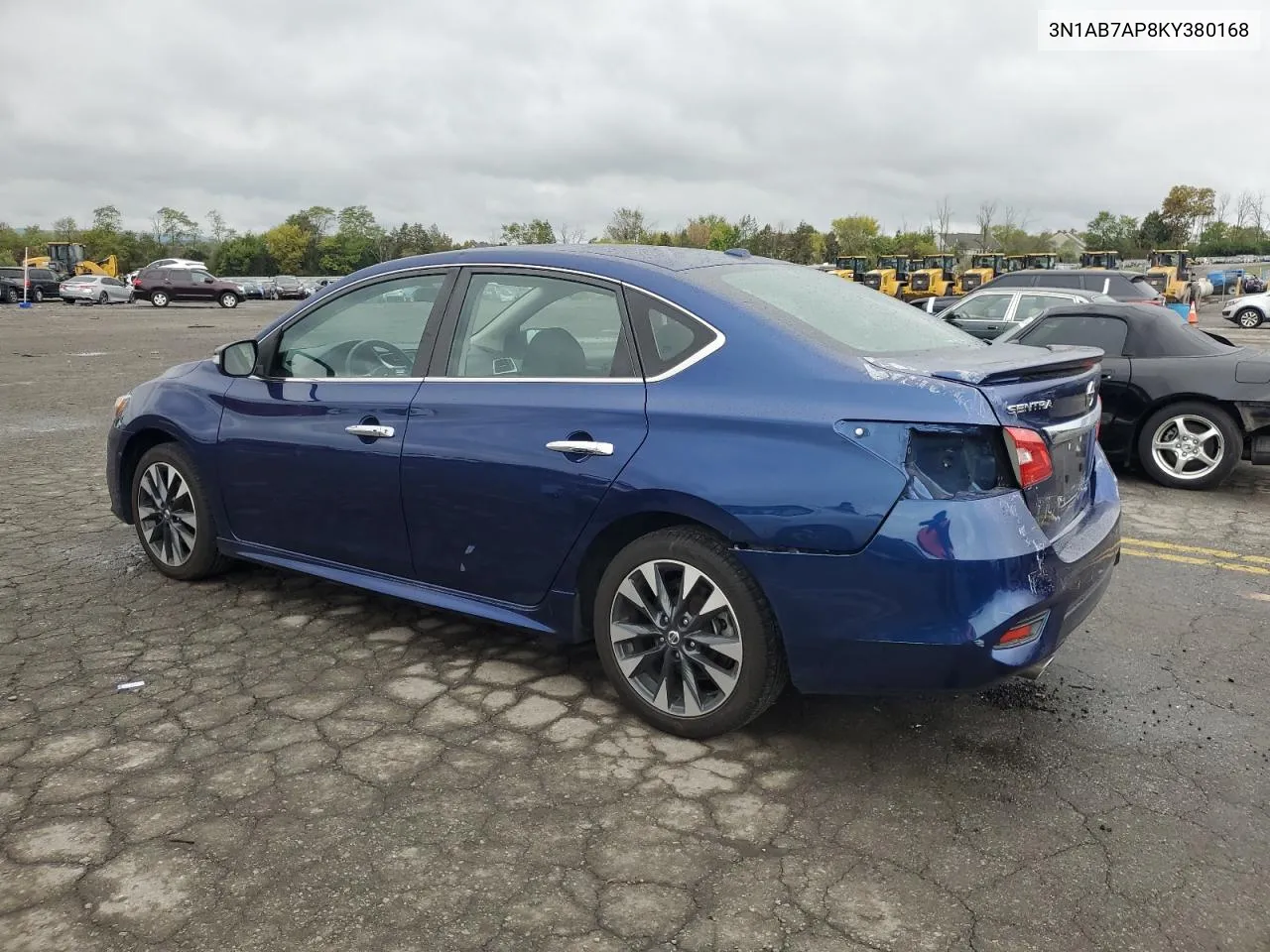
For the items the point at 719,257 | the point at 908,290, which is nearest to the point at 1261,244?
the point at 908,290

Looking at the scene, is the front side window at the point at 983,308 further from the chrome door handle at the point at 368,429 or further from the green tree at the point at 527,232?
the green tree at the point at 527,232

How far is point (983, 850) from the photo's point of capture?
8.98 ft

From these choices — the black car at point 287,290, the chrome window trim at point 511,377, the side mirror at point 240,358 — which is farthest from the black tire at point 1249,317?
the black car at point 287,290

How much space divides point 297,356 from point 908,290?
34896 millimetres

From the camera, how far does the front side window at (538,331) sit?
11.6ft

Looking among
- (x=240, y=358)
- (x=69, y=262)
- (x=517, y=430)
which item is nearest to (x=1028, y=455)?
(x=517, y=430)

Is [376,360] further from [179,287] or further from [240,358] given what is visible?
[179,287]

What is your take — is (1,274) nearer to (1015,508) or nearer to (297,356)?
(297,356)

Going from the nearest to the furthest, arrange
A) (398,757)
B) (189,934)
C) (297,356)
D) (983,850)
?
(189,934) → (983,850) → (398,757) → (297,356)

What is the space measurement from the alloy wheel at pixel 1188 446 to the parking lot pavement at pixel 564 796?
3138mm

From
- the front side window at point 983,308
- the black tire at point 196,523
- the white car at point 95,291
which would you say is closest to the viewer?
the black tire at point 196,523

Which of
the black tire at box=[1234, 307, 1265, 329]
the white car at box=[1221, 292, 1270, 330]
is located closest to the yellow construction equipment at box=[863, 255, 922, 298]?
the white car at box=[1221, 292, 1270, 330]

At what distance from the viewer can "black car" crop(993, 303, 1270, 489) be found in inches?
292

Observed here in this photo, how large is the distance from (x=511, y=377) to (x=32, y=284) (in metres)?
49.6
